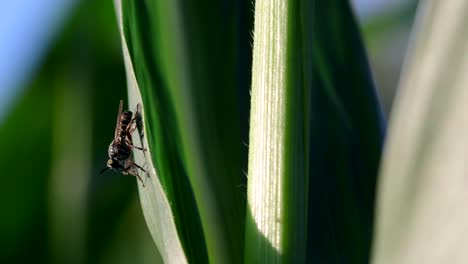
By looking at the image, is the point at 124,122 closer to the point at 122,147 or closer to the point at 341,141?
the point at 122,147

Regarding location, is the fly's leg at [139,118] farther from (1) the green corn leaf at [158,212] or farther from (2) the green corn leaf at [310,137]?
(2) the green corn leaf at [310,137]

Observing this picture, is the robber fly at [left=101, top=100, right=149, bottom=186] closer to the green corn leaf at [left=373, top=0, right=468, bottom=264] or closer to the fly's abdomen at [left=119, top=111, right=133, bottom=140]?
the fly's abdomen at [left=119, top=111, right=133, bottom=140]

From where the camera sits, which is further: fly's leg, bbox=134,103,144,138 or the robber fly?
the robber fly

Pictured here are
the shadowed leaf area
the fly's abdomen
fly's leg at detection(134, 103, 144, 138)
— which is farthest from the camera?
the fly's abdomen

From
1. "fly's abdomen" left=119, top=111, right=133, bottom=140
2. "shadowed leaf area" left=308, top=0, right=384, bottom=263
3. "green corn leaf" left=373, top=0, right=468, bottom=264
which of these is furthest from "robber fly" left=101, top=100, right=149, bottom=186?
"green corn leaf" left=373, top=0, right=468, bottom=264

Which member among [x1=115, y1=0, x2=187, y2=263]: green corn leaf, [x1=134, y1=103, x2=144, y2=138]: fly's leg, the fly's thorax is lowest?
[x1=115, y1=0, x2=187, y2=263]: green corn leaf

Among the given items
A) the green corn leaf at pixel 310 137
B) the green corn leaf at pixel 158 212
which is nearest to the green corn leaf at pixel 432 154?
the green corn leaf at pixel 310 137

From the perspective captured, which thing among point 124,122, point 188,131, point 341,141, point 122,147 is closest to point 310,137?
point 341,141

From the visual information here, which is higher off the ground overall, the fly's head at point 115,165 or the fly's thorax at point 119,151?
the fly's thorax at point 119,151

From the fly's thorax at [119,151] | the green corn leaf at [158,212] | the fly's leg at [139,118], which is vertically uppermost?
the fly's leg at [139,118]
